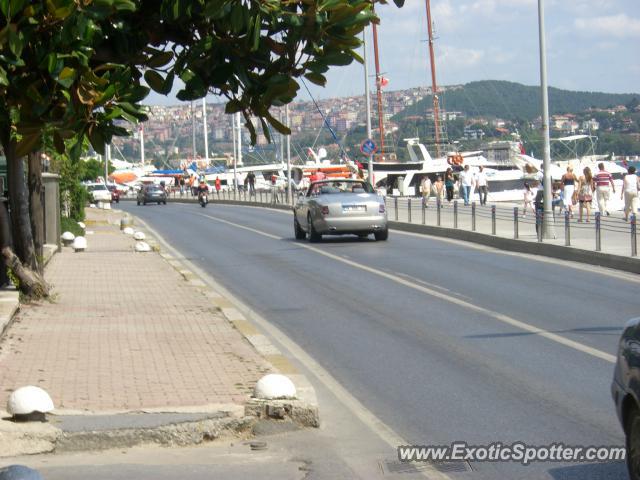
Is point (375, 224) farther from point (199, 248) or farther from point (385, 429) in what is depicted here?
point (385, 429)

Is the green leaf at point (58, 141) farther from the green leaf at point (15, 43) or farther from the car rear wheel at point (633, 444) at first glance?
the car rear wheel at point (633, 444)

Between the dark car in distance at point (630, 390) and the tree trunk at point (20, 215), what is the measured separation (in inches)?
421

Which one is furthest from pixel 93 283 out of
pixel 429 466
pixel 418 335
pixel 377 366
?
pixel 429 466

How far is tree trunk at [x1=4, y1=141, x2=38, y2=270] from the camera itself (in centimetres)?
1523

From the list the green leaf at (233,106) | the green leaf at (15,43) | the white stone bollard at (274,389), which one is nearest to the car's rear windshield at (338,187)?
the white stone bollard at (274,389)

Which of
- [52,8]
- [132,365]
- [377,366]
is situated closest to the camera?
[52,8]

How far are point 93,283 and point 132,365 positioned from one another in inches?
323

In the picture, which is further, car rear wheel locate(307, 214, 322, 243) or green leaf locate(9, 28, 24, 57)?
car rear wheel locate(307, 214, 322, 243)

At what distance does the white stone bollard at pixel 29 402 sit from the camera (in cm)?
792

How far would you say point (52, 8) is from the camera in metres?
6.20

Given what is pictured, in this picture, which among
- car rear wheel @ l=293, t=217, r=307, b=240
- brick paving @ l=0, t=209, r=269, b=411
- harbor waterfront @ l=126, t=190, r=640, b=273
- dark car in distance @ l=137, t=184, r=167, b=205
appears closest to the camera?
brick paving @ l=0, t=209, r=269, b=411

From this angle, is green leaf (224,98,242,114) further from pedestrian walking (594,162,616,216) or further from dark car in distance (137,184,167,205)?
dark car in distance (137,184,167,205)

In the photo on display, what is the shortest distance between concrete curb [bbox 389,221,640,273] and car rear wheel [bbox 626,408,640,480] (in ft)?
47.9

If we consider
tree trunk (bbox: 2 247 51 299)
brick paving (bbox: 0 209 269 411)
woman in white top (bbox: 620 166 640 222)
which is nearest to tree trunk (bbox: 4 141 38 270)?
tree trunk (bbox: 2 247 51 299)
